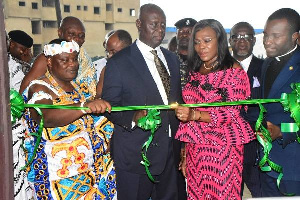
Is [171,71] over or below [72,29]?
below

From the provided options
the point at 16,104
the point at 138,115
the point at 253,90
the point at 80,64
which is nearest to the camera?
the point at 16,104

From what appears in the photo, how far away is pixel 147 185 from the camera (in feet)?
9.84

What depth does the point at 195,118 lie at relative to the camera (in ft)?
8.38

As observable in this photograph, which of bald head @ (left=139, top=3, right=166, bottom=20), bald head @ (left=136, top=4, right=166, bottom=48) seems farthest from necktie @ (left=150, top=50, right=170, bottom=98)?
bald head @ (left=139, top=3, right=166, bottom=20)

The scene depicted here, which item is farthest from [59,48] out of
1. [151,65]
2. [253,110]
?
[253,110]

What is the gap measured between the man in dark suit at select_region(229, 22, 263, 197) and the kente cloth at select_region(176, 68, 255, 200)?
1.03 feet

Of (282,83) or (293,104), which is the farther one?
(282,83)

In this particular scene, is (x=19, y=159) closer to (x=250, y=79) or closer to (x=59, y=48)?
(x=59, y=48)

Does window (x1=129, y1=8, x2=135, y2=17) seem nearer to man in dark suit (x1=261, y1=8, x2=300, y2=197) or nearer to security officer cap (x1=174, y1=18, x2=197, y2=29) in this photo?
security officer cap (x1=174, y1=18, x2=197, y2=29)

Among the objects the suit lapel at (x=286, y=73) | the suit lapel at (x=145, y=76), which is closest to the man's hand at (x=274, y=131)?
the suit lapel at (x=286, y=73)

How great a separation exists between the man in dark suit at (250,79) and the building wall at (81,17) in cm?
2763

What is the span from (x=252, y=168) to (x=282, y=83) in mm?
1394

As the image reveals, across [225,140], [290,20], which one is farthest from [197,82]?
[290,20]

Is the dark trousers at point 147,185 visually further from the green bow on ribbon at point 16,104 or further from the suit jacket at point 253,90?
the green bow on ribbon at point 16,104
